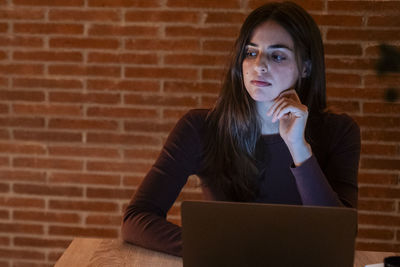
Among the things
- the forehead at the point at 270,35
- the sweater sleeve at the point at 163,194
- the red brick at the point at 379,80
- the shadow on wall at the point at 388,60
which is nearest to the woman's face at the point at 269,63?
the forehead at the point at 270,35

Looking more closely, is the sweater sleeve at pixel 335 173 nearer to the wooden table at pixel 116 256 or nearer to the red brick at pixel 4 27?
the wooden table at pixel 116 256

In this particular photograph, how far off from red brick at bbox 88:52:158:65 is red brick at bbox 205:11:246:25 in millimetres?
332

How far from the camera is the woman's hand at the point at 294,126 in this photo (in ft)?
4.92

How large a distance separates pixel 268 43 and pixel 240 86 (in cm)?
18

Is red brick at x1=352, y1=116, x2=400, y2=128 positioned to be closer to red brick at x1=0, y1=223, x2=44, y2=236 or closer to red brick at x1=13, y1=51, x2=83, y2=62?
red brick at x1=13, y1=51, x2=83, y2=62

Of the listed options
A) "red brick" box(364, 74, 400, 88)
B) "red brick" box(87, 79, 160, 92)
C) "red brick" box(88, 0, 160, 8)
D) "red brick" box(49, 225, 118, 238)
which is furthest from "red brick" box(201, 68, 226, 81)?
"red brick" box(49, 225, 118, 238)

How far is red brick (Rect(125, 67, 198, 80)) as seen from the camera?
8.32 feet

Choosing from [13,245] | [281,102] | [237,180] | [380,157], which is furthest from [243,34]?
[13,245]

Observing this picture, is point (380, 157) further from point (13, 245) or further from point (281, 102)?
point (13, 245)

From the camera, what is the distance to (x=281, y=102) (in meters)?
1.54

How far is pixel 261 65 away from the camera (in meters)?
1.59

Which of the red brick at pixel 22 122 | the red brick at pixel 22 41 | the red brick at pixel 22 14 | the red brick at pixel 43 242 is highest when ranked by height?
the red brick at pixel 22 14

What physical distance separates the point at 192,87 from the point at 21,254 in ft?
4.18

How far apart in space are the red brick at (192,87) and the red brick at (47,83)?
46 centimetres
